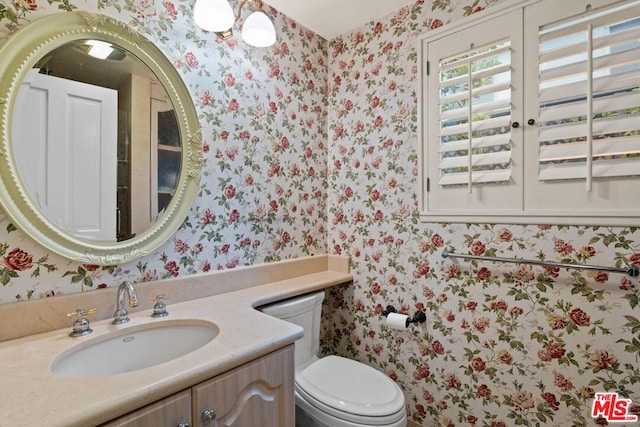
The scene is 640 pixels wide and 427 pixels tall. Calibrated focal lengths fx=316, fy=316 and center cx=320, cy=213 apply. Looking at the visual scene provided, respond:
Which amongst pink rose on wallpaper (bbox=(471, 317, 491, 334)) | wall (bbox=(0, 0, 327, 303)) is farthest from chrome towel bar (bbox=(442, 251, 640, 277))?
wall (bbox=(0, 0, 327, 303))

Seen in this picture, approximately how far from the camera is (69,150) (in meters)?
1.08

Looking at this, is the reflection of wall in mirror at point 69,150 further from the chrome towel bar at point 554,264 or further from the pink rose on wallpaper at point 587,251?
the pink rose on wallpaper at point 587,251

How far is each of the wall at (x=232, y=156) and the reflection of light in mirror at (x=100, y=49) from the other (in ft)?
0.39

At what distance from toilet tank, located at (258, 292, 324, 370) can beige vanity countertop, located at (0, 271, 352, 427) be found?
0.27 meters

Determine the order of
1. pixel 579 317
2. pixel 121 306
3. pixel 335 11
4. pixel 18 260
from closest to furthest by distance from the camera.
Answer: pixel 18 260 < pixel 121 306 < pixel 579 317 < pixel 335 11

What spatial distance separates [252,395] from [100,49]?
1297mm

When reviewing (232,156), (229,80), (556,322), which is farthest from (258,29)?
(556,322)

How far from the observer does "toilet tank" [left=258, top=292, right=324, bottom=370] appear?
4.84 feet

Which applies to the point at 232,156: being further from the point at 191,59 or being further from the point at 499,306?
the point at 499,306

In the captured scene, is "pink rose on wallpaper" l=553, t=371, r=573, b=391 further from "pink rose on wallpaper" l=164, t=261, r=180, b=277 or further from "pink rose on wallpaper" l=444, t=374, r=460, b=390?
"pink rose on wallpaper" l=164, t=261, r=180, b=277

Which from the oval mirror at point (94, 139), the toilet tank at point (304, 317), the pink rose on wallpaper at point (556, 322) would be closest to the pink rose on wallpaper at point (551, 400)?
the pink rose on wallpaper at point (556, 322)

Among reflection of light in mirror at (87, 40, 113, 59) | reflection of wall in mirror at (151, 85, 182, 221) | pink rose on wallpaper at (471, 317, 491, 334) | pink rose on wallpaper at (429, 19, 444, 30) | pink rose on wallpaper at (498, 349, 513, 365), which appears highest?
pink rose on wallpaper at (429, 19, 444, 30)

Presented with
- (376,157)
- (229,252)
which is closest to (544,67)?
(376,157)

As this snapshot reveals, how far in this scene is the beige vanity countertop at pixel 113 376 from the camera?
0.63 m
